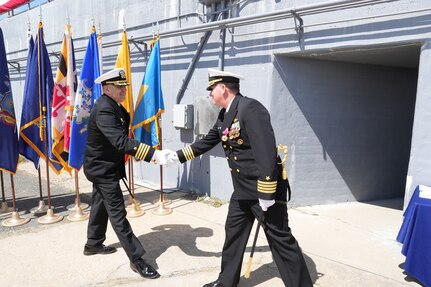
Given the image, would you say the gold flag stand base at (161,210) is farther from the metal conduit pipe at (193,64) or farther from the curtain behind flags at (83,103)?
the metal conduit pipe at (193,64)

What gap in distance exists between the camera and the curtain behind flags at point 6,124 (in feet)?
15.3

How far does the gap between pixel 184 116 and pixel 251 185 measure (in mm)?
3270

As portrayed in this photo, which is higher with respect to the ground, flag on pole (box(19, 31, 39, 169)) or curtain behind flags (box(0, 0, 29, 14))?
curtain behind flags (box(0, 0, 29, 14))

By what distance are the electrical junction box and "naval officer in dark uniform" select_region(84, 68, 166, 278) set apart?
91.6 inches

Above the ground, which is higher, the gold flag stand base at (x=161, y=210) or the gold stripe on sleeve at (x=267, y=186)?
the gold stripe on sleeve at (x=267, y=186)

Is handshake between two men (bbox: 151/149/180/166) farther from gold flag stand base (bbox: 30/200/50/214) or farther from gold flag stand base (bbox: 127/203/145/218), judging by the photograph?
gold flag stand base (bbox: 30/200/50/214)

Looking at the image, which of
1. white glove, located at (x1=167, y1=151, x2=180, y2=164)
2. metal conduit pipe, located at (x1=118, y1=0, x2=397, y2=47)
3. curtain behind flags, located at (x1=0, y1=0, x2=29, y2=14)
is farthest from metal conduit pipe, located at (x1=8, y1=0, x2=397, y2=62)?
curtain behind flags, located at (x1=0, y1=0, x2=29, y2=14)

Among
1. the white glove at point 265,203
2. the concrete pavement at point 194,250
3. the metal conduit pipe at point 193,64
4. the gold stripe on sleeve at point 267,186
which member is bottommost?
the concrete pavement at point 194,250

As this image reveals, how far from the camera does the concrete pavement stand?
323 cm

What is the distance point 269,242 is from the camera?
2795 millimetres

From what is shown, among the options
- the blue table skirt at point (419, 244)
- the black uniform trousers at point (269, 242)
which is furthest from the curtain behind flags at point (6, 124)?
the blue table skirt at point (419, 244)

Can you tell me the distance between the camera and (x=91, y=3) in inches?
315

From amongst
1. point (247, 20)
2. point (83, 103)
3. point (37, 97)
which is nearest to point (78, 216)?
point (83, 103)

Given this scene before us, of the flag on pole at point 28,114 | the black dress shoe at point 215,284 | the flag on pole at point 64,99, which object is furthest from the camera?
the flag on pole at point 28,114
